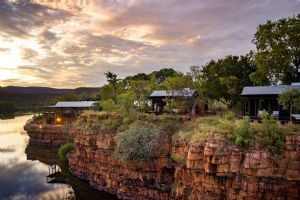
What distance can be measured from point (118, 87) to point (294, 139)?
184 feet

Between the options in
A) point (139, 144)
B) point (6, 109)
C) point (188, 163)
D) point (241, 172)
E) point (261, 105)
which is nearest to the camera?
point (241, 172)

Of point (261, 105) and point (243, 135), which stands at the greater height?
point (261, 105)

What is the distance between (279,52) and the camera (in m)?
41.5

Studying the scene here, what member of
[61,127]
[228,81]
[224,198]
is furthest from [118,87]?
[224,198]

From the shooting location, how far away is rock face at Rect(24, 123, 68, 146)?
70500mm

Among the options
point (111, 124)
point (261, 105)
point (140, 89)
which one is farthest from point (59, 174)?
point (261, 105)

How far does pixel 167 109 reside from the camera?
42312 millimetres

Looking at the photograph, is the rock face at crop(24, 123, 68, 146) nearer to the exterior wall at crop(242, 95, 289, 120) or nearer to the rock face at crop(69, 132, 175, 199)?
the rock face at crop(69, 132, 175, 199)

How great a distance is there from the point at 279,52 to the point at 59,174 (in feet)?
123

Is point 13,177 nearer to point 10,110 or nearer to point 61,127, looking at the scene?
point 61,127

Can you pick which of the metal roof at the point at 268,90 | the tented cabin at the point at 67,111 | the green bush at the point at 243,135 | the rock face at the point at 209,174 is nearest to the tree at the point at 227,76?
the metal roof at the point at 268,90

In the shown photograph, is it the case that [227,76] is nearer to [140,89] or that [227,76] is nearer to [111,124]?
[140,89]

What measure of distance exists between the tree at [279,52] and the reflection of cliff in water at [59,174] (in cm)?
2783

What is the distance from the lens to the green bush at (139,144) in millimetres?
31219
